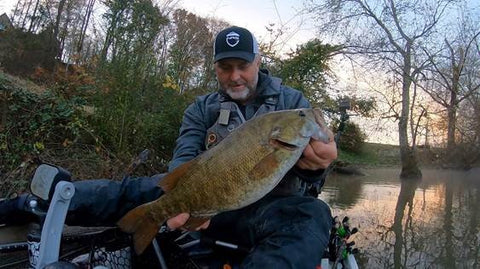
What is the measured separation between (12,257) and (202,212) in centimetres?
125

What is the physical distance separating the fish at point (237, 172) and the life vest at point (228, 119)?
29.6 inches

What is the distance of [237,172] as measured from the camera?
1.95 metres

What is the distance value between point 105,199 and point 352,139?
21206 mm

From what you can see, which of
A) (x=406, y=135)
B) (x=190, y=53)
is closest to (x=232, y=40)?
(x=190, y=53)

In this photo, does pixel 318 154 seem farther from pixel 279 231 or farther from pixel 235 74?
pixel 235 74

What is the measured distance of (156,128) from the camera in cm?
746

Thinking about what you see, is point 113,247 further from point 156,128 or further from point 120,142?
point 156,128

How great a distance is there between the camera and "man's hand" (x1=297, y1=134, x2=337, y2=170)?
2.05 m

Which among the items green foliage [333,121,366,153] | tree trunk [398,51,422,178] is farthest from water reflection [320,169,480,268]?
green foliage [333,121,366,153]

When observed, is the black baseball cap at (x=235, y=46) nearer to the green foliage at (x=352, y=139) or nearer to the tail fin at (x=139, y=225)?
the tail fin at (x=139, y=225)

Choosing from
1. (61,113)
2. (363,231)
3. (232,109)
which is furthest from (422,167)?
(232,109)

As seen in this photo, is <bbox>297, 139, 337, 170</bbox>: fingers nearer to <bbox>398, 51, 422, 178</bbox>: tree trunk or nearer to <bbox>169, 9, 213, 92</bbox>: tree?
<bbox>169, 9, 213, 92</bbox>: tree

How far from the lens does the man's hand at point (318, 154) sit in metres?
2.05

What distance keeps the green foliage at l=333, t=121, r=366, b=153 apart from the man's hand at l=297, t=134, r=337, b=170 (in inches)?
728
